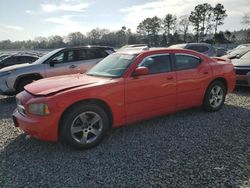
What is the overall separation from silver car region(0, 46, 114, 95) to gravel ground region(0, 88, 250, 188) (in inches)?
111

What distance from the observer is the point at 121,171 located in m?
3.33

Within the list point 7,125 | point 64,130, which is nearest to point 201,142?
point 64,130

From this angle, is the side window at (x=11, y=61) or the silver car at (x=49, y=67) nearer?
the silver car at (x=49, y=67)

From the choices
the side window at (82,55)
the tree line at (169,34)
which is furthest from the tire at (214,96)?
the tree line at (169,34)

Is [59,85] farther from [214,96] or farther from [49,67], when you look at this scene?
[49,67]

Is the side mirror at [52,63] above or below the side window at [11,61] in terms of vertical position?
above

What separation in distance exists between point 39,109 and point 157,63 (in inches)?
93.6

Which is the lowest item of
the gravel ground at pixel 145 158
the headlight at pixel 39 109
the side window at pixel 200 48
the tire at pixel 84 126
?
the gravel ground at pixel 145 158

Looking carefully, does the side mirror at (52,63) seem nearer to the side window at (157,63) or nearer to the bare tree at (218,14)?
the side window at (157,63)

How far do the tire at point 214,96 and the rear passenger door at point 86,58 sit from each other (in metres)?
4.33

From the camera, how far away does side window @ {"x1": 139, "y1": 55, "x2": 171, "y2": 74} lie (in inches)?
186

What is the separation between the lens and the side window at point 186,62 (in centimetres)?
513

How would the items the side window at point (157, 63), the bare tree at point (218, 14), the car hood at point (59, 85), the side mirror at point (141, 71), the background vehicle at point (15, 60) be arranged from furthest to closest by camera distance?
the bare tree at point (218, 14) < the background vehicle at point (15, 60) < the side window at point (157, 63) < the side mirror at point (141, 71) < the car hood at point (59, 85)

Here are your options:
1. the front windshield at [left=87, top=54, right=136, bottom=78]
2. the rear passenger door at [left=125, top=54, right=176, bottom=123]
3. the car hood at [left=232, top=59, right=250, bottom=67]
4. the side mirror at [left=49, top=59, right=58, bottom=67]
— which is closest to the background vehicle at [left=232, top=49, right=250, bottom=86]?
the car hood at [left=232, top=59, right=250, bottom=67]
